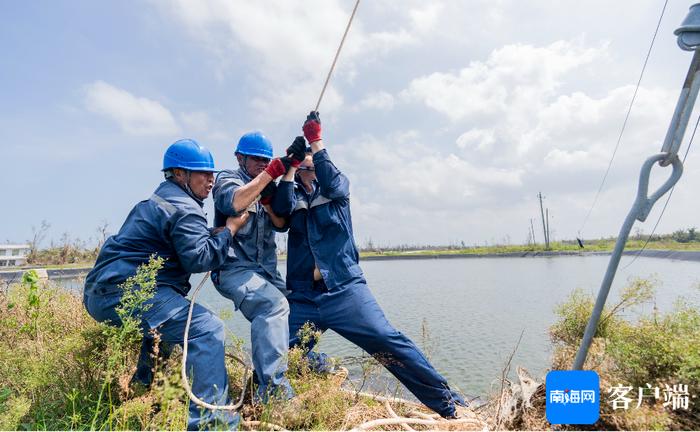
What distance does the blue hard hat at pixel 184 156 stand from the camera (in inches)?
121

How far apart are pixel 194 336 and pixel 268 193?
50.2 inches

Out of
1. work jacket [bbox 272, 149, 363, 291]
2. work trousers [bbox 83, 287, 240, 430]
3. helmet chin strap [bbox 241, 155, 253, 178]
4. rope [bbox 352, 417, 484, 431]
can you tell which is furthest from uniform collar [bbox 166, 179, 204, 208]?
rope [bbox 352, 417, 484, 431]

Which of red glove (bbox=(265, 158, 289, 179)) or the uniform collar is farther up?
red glove (bbox=(265, 158, 289, 179))

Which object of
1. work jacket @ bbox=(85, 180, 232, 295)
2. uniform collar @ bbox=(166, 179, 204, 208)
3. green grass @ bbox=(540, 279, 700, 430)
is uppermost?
uniform collar @ bbox=(166, 179, 204, 208)

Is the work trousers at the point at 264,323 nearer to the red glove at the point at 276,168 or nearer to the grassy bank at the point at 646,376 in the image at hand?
the red glove at the point at 276,168

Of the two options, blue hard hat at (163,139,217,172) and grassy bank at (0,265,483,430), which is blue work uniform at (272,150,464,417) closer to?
grassy bank at (0,265,483,430)

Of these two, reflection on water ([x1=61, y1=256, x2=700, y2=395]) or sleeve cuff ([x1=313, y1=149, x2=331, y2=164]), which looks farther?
reflection on water ([x1=61, y1=256, x2=700, y2=395])

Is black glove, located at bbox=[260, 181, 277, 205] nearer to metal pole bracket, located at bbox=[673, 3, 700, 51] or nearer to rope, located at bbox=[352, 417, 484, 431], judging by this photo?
rope, located at bbox=[352, 417, 484, 431]

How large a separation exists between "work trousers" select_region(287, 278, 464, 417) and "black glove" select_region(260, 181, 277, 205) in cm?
96

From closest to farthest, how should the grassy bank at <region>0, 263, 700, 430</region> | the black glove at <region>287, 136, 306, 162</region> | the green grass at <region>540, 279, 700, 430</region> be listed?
1. the green grass at <region>540, 279, 700, 430</region>
2. the grassy bank at <region>0, 263, 700, 430</region>
3. the black glove at <region>287, 136, 306, 162</region>

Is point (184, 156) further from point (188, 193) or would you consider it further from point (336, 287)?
point (336, 287)

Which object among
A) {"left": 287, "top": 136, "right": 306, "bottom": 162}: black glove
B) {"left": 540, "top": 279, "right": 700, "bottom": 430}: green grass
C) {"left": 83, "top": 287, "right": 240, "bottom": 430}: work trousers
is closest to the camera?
{"left": 540, "top": 279, "right": 700, "bottom": 430}: green grass

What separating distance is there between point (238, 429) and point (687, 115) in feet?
10.3

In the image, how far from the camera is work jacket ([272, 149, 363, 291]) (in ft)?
11.3
